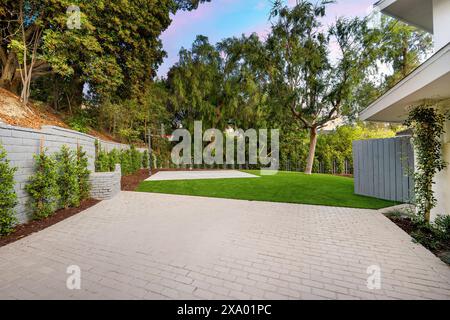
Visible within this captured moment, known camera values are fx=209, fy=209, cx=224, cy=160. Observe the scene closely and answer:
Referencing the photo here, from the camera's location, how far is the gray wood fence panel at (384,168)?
5250 mm

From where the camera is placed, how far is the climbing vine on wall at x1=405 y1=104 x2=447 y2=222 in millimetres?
3455

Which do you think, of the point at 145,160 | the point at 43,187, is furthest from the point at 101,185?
the point at 145,160

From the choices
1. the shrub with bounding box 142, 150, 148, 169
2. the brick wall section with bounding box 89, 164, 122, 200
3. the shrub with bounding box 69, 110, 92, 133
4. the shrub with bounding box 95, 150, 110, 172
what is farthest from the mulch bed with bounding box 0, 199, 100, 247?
the shrub with bounding box 142, 150, 148, 169

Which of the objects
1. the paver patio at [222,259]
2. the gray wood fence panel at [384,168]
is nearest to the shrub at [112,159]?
the paver patio at [222,259]

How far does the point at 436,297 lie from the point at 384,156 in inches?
190

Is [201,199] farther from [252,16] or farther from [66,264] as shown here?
[252,16]

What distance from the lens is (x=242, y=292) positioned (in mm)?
1983

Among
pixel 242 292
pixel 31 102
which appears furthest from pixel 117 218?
pixel 31 102

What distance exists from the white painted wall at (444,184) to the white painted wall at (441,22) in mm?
1730

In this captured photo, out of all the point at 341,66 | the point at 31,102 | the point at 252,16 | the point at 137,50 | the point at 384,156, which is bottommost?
the point at 384,156

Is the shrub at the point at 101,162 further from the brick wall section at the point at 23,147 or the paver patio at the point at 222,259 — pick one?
the paver patio at the point at 222,259

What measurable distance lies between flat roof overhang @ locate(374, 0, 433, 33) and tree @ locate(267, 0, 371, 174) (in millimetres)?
5873

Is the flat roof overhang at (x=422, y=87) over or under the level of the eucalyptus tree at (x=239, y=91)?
under

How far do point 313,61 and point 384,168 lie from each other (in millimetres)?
7787
